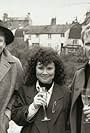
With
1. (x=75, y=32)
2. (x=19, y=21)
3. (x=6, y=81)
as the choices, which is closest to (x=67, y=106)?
(x=6, y=81)

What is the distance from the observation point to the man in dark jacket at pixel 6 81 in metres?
4.39

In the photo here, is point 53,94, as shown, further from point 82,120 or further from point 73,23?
point 73,23

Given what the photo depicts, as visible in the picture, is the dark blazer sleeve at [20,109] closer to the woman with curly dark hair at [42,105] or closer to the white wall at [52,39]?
the woman with curly dark hair at [42,105]

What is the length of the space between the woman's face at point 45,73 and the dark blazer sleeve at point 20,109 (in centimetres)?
24

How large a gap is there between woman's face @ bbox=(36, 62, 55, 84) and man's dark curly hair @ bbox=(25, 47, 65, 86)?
5cm

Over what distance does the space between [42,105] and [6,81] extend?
0.59 m

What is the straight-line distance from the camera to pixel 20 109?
4.21 metres

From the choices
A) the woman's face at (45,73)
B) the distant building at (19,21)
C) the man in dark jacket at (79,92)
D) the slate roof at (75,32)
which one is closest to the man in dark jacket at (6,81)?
the woman's face at (45,73)

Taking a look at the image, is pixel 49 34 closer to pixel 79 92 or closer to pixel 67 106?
pixel 67 106

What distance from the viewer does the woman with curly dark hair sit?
4191 mm

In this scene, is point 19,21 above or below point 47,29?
above

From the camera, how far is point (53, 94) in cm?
430

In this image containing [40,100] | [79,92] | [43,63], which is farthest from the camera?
[43,63]

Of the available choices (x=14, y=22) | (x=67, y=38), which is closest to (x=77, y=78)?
(x=67, y=38)
